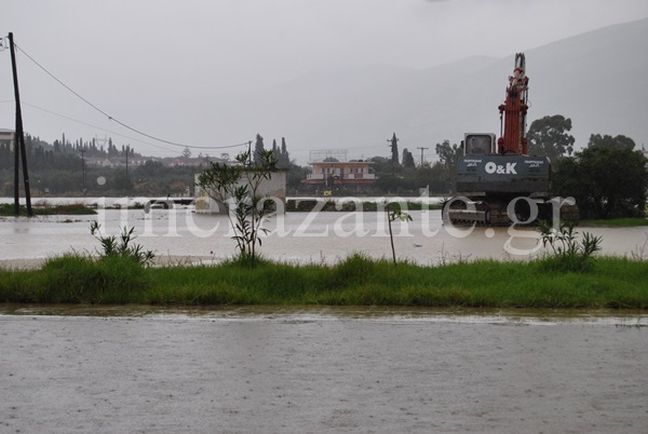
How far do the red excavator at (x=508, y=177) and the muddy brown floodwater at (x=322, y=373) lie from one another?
2400 centimetres

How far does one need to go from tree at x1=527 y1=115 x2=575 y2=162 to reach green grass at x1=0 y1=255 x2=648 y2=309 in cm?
12264

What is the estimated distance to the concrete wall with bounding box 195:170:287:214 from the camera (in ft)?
169

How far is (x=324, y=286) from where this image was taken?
11.7 meters

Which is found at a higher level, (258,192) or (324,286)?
(324,286)

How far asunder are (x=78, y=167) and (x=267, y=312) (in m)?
160

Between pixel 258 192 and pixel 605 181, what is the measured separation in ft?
66.4

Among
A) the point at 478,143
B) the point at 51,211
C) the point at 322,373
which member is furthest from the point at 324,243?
the point at 51,211

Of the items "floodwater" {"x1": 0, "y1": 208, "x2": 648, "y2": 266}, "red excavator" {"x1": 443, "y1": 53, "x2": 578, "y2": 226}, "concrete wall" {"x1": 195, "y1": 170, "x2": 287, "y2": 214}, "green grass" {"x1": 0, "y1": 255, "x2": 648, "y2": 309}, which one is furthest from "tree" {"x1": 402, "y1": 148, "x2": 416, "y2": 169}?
"green grass" {"x1": 0, "y1": 255, "x2": 648, "y2": 309}

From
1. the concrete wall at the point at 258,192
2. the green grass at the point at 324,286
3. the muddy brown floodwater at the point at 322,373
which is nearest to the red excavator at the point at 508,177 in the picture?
the concrete wall at the point at 258,192

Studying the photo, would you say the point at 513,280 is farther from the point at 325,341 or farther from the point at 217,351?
the point at 217,351

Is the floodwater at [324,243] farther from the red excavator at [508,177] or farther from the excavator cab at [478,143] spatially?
the excavator cab at [478,143]

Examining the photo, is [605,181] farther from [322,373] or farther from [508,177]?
[322,373]

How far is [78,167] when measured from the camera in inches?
6432

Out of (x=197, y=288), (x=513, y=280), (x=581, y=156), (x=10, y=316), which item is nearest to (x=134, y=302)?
(x=197, y=288)
